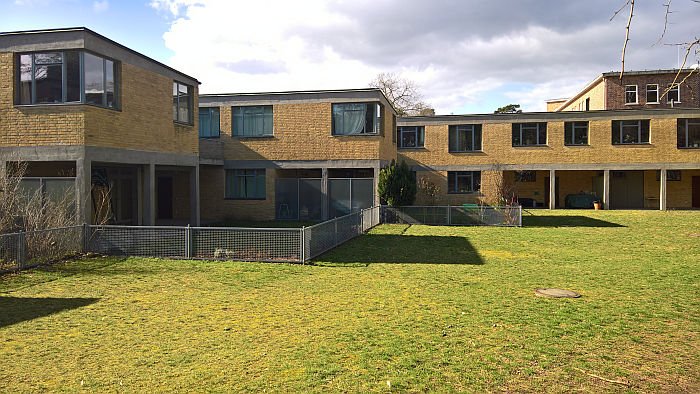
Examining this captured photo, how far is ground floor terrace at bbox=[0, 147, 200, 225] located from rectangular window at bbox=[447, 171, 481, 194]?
60.4ft

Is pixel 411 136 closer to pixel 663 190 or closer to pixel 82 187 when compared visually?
pixel 663 190

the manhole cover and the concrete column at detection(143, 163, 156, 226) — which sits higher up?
the concrete column at detection(143, 163, 156, 226)

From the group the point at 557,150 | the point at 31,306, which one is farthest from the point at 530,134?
the point at 31,306

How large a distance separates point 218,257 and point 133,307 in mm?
5522

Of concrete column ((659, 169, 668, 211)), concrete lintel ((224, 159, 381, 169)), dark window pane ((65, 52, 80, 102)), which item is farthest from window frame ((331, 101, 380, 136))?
concrete column ((659, 169, 668, 211))

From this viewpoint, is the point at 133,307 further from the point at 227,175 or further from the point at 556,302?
the point at 227,175

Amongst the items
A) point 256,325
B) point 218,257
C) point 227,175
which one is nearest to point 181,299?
point 256,325

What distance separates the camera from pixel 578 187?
130 ft

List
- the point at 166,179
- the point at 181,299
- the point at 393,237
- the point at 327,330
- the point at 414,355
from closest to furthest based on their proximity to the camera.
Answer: the point at 414,355, the point at 327,330, the point at 181,299, the point at 393,237, the point at 166,179

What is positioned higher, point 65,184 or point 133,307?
point 65,184

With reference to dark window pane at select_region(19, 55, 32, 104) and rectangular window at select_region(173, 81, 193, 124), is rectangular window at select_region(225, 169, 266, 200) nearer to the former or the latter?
rectangular window at select_region(173, 81, 193, 124)

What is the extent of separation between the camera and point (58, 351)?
748 centimetres

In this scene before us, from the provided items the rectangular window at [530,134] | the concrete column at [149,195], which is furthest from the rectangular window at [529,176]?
the concrete column at [149,195]

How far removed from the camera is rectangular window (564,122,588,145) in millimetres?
35688
